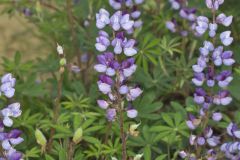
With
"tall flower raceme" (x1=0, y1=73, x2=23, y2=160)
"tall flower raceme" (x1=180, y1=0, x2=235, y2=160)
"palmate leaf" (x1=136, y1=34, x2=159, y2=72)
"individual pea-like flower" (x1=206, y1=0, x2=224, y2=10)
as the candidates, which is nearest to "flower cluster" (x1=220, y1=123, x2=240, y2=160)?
"tall flower raceme" (x1=180, y1=0, x2=235, y2=160)

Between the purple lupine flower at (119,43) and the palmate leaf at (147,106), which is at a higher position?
the purple lupine flower at (119,43)

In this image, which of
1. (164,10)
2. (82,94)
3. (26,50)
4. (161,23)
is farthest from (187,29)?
(26,50)

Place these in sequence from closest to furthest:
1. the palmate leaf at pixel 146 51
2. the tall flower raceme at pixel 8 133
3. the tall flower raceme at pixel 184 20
→ the tall flower raceme at pixel 8 133, the palmate leaf at pixel 146 51, the tall flower raceme at pixel 184 20

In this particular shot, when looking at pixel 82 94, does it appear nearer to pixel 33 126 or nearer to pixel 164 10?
pixel 33 126

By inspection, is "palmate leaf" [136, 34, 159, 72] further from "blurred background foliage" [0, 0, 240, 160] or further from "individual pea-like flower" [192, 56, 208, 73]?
"individual pea-like flower" [192, 56, 208, 73]

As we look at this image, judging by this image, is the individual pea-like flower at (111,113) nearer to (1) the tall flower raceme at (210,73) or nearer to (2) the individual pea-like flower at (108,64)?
(2) the individual pea-like flower at (108,64)

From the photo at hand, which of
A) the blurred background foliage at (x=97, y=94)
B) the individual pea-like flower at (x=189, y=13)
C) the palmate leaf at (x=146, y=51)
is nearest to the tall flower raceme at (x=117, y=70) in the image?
the blurred background foliage at (x=97, y=94)
